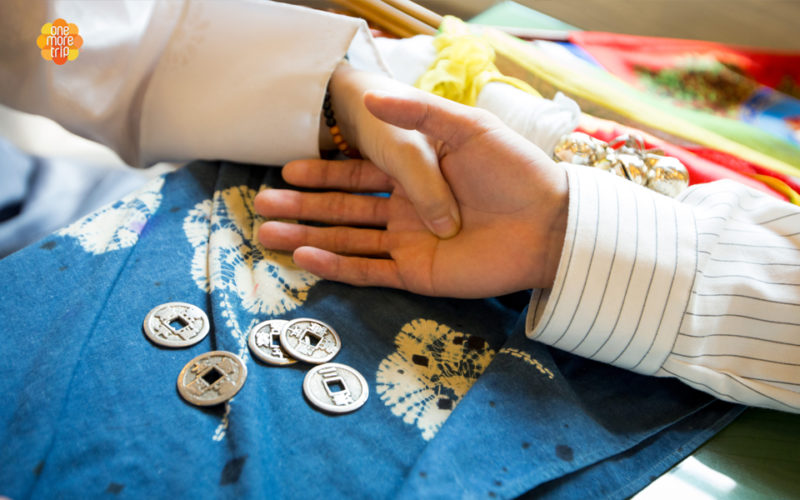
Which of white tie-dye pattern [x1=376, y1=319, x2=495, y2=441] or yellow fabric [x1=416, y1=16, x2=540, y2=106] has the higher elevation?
yellow fabric [x1=416, y1=16, x2=540, y2=106]

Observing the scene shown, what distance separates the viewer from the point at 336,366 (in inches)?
20.0

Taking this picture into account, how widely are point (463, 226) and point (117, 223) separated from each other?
0.42m

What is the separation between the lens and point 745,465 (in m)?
0.49

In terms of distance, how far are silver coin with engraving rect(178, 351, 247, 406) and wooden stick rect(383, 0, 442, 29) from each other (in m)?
0.75

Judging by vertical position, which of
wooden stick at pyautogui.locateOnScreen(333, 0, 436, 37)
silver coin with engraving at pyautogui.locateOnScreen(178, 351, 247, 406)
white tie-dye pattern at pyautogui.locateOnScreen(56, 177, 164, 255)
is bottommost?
silver coin with engraving at pyautogui.locateOnScreen(178, 351, 247, 406)

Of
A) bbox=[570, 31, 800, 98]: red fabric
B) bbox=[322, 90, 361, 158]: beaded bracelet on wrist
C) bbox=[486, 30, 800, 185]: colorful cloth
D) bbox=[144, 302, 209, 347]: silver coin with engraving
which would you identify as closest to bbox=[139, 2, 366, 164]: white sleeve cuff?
bbox=[322, 90, 361, 158]: beaded bracelet on wrist

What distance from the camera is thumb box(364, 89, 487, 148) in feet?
1.69

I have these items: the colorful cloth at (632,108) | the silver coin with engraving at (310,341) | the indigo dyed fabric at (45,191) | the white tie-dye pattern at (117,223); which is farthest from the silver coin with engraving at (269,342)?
the colorful cloth at (632,108)

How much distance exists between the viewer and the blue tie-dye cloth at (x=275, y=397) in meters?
0.41

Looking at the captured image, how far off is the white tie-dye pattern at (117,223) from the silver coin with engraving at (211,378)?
195 mm

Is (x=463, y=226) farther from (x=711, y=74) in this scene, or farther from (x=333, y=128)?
(x=711, y=74)

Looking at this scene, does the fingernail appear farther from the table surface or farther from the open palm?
the table surface

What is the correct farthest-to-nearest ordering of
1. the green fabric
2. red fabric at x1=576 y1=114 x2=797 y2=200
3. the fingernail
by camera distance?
the green fabric
red fabric at x1=576 y1=114 x2=797 y2=200
the fingernail

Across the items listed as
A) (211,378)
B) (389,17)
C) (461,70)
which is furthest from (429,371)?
(389,17)
